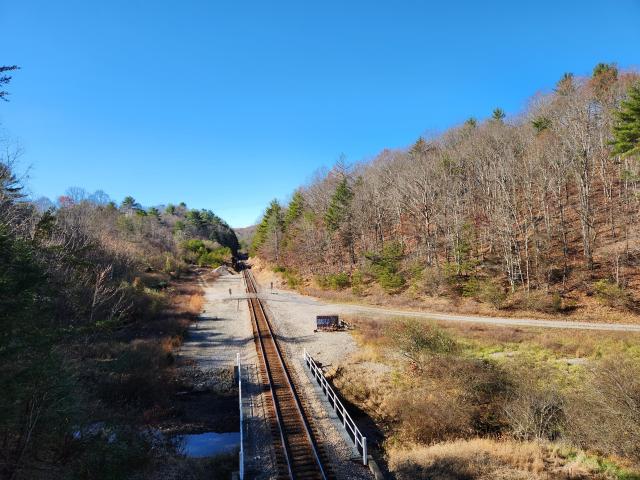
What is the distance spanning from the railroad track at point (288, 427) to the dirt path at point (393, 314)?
34.3 feet

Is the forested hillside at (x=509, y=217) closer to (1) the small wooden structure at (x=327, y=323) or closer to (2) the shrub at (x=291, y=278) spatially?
(2) the shrub at (x=291, y=278)

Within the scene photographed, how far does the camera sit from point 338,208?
181 ft

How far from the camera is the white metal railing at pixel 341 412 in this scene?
475 inches

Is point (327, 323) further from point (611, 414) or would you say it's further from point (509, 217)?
point (509, 217)

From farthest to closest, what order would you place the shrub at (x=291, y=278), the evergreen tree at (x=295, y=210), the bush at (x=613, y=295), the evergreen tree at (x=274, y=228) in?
the evergreen tree at (x=274, y=228) < the evergreen tree at (x=295, y=210) < the shrub at (x=291, y=278) < the bush at (x=613, y=295)

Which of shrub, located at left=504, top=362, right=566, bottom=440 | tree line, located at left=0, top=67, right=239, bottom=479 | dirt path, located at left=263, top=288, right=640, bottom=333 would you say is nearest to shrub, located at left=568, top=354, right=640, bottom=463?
shrub, located at left=504, top=362, right=566, bottom=440

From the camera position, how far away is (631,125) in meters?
28.6

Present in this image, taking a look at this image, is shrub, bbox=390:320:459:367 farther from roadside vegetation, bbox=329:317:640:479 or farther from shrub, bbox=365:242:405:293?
shrub, bbox=365:242:405:293

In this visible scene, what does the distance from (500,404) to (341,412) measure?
7.94m

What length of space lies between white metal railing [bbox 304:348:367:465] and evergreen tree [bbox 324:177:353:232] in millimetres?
34831

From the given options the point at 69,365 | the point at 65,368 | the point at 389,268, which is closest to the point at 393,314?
the point at 389,268

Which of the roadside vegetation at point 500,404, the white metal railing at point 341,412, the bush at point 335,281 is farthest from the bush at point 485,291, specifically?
the white metal railing at point 341,412

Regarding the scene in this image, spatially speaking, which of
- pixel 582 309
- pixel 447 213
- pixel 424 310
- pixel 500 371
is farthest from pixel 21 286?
pixel 447 213

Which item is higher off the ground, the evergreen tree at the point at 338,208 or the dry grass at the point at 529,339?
the evergreen tree at the point at 338,208
